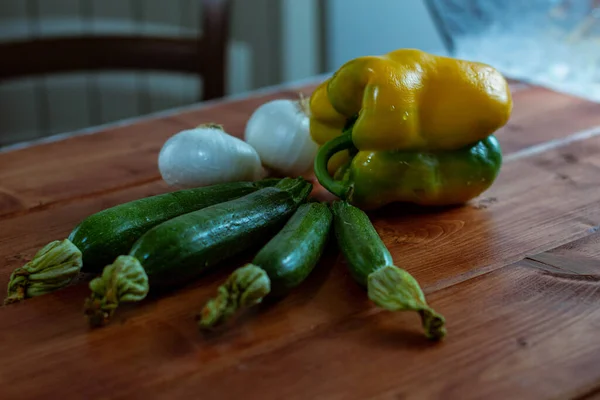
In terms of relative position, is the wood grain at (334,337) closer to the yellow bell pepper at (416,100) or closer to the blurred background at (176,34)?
the yellow bell pepper at (416,100)

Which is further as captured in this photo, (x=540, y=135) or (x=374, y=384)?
(x=540, y=135)

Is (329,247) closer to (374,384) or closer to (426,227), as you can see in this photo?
(426,227)

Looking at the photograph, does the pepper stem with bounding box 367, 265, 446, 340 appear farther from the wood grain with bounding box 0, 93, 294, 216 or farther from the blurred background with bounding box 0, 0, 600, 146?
the blurred background with bounding box 0, 0, 600, 146

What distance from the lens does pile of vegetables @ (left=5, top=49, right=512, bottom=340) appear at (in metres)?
0.80

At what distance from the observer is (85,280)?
90 centimetres

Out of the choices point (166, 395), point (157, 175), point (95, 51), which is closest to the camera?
point (166, 395)

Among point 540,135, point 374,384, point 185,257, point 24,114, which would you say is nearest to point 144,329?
point 185,257

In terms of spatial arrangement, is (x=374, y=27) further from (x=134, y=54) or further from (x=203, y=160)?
(x=203, y=160)

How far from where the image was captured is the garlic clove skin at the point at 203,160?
3.46 ft

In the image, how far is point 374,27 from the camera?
2695 millimetres

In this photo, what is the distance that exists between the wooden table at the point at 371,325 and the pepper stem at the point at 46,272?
14 mm

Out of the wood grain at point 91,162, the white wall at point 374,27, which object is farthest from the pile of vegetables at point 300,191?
the white wall at point 374,27

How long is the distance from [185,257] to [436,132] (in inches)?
14.3


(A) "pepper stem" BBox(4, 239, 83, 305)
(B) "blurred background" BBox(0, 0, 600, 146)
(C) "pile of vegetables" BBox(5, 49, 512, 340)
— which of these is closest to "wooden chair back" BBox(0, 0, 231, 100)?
(B) "blurred background" BBox(0, 0, 600, 146)
